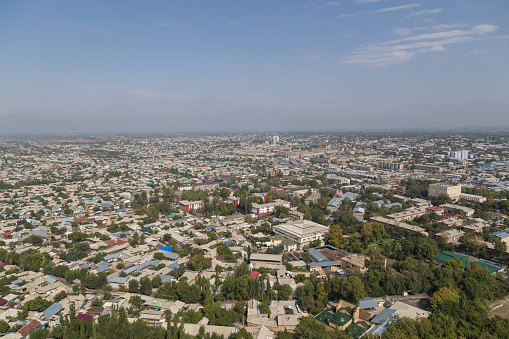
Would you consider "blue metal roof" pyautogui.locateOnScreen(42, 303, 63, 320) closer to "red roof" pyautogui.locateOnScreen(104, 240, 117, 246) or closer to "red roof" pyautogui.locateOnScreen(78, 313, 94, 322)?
"red roof" pyautogui.locateOnScreen(78, 313, 94, 322)

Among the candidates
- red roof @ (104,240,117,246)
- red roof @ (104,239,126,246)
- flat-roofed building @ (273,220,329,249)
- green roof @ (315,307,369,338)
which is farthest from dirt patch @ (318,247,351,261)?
red roof @ (104,240,117,246)

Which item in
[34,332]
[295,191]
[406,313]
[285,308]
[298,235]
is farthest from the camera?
[295,191]

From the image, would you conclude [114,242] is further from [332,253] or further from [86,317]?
[332,253]

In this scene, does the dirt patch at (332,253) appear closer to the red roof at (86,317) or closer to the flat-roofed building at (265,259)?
the flat-roofed building at (265,259)

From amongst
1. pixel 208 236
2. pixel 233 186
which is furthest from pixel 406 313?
pixel 233 186

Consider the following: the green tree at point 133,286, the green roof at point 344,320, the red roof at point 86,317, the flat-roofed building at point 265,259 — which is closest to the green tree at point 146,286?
the green tree at point 133,286

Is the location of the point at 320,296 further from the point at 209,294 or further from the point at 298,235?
the point at 298,235
